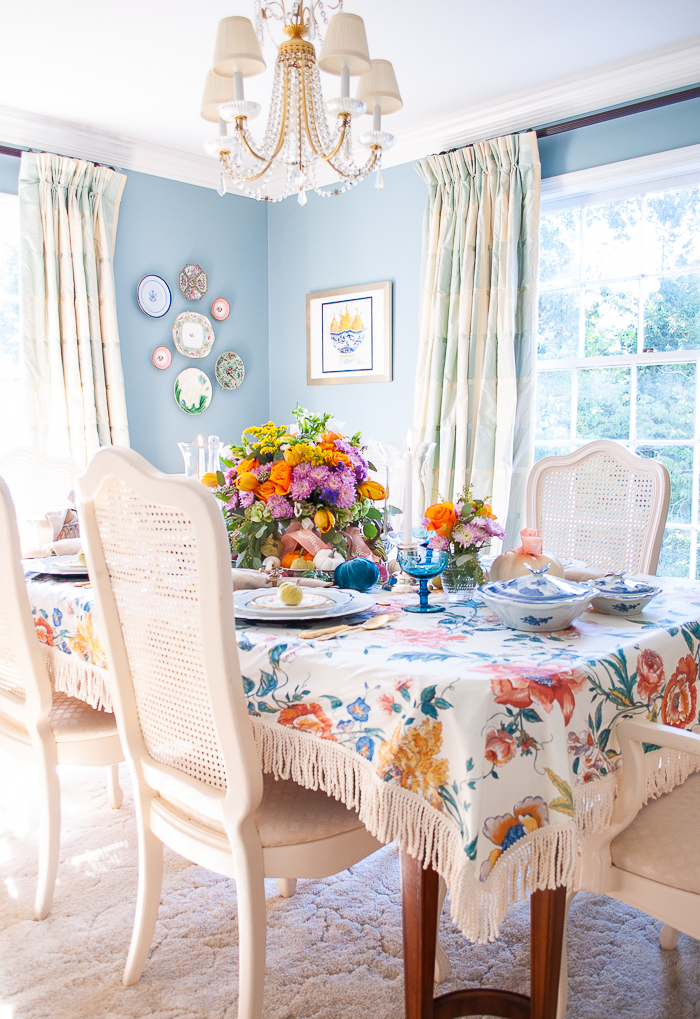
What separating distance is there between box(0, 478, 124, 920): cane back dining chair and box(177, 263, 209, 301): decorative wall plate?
295 centimetres

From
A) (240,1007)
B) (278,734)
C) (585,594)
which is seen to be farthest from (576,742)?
(240,1007)

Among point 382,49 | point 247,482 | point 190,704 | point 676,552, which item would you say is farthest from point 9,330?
point 676,552

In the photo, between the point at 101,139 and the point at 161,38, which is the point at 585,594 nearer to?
the point at 161,38

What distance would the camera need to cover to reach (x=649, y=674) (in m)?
1.22

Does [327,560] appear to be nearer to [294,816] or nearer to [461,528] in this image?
[461,528]

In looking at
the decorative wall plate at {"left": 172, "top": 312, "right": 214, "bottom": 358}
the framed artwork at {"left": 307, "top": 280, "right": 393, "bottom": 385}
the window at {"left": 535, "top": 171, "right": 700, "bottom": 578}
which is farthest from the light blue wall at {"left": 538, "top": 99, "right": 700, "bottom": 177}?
the decorative wall plate at {"left": 172, "top": 312, "right": 214, "bottom": 358}

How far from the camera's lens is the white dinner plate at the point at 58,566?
5.92 ft

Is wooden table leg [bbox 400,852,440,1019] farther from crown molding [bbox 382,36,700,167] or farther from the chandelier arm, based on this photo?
crown molding [bbox 382,36,700,167]

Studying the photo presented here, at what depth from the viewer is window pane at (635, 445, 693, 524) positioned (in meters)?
3.27

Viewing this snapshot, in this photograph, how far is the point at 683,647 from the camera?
1331 millimetres

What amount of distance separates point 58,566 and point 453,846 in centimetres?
122

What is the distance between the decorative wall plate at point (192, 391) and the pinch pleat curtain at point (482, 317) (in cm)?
135

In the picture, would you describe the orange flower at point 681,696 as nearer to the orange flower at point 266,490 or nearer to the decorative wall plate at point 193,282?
the orange flower at point 266,490

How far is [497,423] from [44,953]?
273cm
